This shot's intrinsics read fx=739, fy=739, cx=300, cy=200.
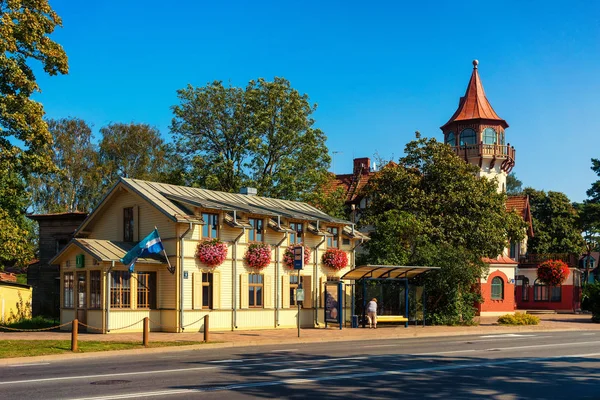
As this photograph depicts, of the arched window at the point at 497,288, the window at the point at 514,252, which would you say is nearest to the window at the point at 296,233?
the arched window at the point at 497,288

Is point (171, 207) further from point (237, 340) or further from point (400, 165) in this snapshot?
point (400, 165)

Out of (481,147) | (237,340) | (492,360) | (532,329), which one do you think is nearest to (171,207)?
(237,340)

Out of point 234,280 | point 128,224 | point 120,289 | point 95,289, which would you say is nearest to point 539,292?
point 234,280

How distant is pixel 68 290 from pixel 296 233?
1052 cm

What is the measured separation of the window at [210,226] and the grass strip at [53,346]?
23.8 feet

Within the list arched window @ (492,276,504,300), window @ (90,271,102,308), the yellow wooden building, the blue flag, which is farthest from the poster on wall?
arched window @ (492,276,504,300)

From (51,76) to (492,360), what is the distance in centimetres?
2291

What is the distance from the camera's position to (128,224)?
32.9 meters

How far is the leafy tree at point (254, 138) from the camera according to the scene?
4838 cm

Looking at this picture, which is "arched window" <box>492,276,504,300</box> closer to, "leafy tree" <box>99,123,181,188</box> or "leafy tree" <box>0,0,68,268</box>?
"leafy tree" <box>99,123,181,188</box>

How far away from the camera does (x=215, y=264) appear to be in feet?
102

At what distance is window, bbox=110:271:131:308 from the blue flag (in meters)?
0.70

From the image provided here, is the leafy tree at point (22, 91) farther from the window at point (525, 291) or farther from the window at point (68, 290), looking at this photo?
the window at point (525, 291)

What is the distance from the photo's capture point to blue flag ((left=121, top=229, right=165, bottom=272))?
28516 mm
